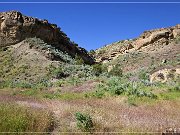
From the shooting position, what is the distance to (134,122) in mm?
9422

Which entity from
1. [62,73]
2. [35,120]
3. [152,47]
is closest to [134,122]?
[35,120]

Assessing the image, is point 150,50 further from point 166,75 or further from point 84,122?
point 84,122

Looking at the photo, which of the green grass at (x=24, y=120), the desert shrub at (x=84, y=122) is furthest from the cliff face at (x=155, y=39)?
the desert shrub at (x=84, y=122)

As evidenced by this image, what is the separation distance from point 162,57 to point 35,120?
194ft

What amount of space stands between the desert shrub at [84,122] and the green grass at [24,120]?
76cm

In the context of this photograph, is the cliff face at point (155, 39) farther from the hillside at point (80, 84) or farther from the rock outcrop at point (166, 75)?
the rock outcrop at point (166, 75)

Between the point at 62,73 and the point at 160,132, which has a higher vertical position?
the point at 62,73

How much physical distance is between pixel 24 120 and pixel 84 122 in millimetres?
1557

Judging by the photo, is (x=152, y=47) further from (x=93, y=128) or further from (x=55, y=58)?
(x=93, y=128)

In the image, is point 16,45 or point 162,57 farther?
point 162,57

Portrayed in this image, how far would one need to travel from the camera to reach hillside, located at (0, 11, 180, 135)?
9.27 m

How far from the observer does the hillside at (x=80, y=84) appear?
365 inches

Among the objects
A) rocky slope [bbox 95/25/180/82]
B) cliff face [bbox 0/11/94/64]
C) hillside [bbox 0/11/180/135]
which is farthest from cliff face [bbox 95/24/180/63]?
cliff face [bbox 0/11/94/64]

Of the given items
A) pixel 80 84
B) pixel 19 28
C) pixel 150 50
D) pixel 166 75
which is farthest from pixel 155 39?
pixel 80 84
